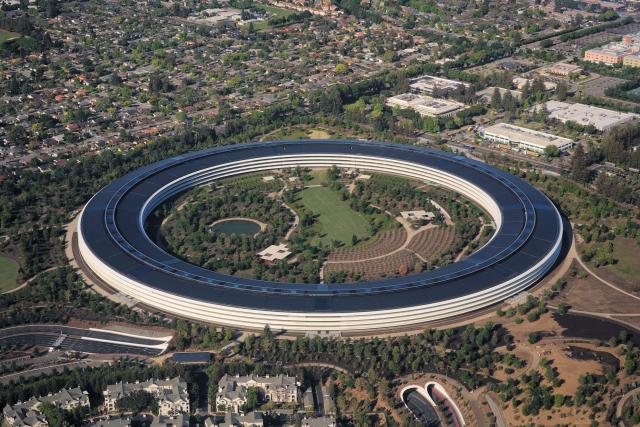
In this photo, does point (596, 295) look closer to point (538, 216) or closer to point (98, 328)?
point (538, 216)

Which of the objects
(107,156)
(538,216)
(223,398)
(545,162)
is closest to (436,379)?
(223,398)

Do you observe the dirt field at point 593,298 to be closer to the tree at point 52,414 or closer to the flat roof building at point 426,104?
the tree at point 52,414

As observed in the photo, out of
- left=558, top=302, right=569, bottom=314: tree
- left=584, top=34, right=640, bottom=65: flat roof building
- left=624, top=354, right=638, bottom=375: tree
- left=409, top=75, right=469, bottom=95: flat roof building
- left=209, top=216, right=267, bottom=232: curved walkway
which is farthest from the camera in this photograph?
left=584, top=34, right=640, bottom=65: flat roof building

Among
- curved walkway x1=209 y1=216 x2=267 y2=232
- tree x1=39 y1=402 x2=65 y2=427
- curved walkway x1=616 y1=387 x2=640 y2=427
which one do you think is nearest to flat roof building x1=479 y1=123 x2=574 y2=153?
curved walkway x1=209 y1=216 x2=267 y2=232

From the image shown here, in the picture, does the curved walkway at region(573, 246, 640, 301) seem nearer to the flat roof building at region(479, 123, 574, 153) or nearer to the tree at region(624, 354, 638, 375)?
the tree at region(624, 354, 638, 375)

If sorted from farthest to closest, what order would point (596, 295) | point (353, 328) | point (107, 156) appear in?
point (107, 156) < point (596, 295) < point (353, 328)

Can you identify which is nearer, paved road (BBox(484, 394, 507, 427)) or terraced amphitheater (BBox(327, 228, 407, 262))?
paved road (BBox(484, 394, 507, 427))

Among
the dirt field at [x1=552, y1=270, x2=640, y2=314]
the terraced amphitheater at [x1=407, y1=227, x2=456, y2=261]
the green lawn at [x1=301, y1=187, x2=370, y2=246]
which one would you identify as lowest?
the green lawn at [x1=301, y1=187, x2=370, y2=246]
